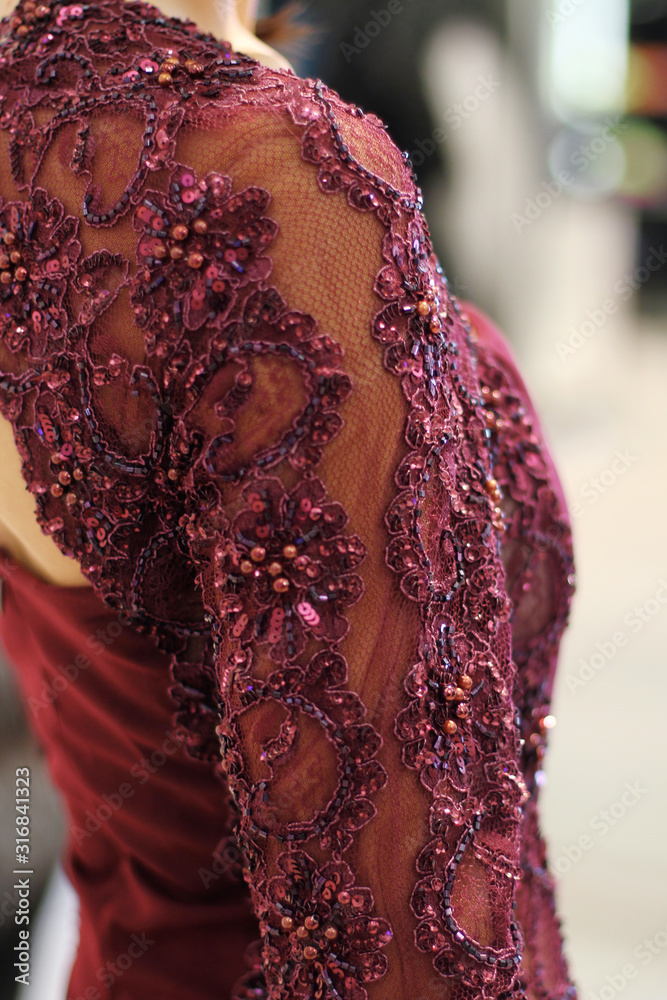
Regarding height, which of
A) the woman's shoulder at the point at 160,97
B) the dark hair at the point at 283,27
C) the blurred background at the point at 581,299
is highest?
the dark hair at the point at 283,27

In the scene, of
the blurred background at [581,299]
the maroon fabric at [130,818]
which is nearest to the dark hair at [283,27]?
the blurred background at [581,299]

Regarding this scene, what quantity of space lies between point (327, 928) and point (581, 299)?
226 inches

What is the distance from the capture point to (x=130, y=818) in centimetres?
76

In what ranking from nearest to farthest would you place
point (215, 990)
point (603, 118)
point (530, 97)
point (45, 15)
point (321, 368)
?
point (321, 368)
point (45, 15)
point (215, 990)
point (530, 97)
point (603, 118)

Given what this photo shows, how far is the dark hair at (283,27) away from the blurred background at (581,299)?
0.20 ft

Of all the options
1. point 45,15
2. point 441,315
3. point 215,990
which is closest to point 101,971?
point 215,990

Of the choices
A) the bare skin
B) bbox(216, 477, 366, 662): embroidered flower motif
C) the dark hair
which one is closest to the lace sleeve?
bbox(216, 477, 366, 662): embroidered flower motif

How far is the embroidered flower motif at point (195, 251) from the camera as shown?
0.51 m

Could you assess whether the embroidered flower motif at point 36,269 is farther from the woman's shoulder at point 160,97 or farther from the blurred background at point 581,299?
the blurred background at point 581,299

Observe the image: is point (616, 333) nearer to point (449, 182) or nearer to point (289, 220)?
point (449, 182)

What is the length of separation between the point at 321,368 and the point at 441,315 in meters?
0.12

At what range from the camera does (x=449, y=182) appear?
3730mm

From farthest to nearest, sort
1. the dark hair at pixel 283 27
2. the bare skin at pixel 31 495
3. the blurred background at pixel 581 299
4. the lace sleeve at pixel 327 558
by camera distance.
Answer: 1. the blurred background at pixel 581 299
2. the dark hair at pixel 283 27
3. the bare skin at pixel 31 495
4. the lace sleeve at pixel 327 558

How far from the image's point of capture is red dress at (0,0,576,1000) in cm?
51
